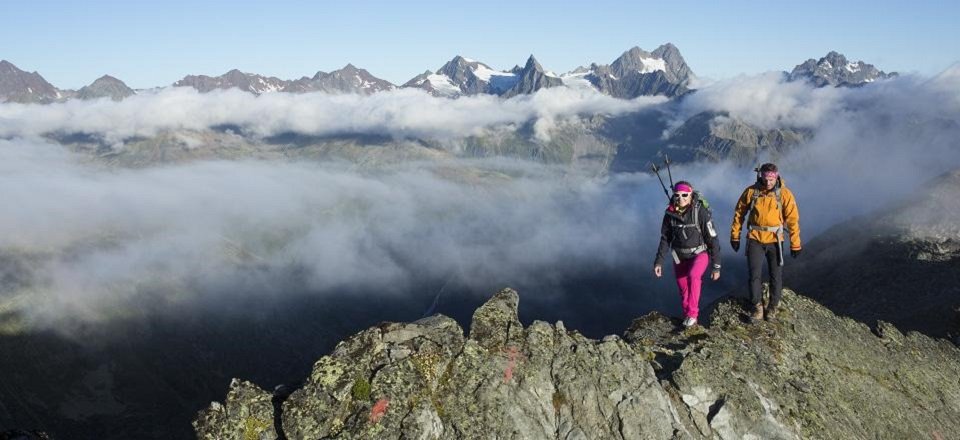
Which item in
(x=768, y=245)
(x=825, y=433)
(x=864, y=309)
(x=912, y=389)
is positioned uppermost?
(x=768, y=245)

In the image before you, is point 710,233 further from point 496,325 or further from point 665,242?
point 496,325

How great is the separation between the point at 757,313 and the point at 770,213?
5149 mm

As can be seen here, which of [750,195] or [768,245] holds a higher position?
[750,195]

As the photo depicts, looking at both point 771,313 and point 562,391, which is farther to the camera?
point 771,313

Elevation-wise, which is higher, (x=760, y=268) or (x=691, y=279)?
(x=760, y=268)

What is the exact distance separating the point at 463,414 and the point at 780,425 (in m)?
11.0

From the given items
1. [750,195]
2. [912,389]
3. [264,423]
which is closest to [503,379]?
[264,423]

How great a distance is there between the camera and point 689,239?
24.6 metres

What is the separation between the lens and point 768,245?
26.1m

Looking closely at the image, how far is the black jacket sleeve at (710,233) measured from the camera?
2419 centimetres

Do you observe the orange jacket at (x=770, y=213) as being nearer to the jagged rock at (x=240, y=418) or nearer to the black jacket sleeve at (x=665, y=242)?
the black jacket sleeve at (x=665, y=242)

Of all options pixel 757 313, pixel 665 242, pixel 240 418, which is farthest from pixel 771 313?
pixel 240 418

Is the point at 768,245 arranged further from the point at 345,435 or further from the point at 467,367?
the point at 345,435

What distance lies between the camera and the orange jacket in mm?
25141
